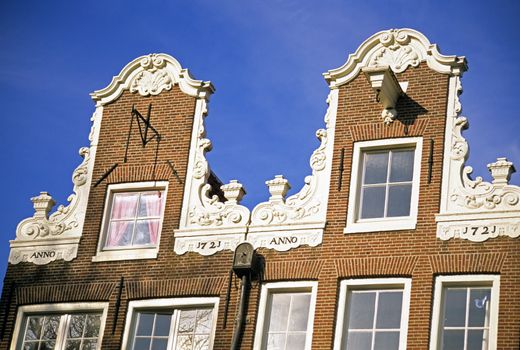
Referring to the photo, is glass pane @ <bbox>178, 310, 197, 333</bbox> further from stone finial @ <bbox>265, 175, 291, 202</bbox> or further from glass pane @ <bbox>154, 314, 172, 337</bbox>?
stone finial @ <bbox>265, 175, 291, 202</bbox>

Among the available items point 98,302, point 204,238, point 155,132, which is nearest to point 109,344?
point 98,302

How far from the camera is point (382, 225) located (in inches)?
1102

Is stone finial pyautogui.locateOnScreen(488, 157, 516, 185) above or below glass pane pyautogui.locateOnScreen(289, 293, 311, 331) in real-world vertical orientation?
above

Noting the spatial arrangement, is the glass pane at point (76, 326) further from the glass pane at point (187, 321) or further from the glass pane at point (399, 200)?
the glass pane at point (399, 200)

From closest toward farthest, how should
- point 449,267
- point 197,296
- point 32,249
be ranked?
point 449,267 → point 197,296 → point 32,249

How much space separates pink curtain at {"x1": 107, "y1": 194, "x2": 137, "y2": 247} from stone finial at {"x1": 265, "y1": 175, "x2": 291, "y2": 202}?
3.15 meters

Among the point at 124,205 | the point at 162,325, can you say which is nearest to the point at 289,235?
the point at 162,325

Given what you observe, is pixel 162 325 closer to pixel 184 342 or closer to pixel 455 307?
pixel 184 342

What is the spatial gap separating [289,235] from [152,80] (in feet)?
17.2

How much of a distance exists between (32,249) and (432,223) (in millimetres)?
8683

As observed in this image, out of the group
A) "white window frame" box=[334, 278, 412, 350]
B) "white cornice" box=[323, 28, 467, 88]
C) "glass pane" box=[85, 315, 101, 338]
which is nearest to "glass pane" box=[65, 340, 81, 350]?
"glass pane" box=[85, 315, 101, 338]

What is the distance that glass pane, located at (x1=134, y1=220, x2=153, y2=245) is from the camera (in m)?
30.3

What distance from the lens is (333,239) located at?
28281mm

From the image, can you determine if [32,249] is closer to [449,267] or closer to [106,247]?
[106,247]
